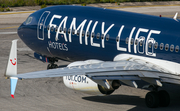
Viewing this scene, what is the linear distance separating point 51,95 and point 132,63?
6.21 metres

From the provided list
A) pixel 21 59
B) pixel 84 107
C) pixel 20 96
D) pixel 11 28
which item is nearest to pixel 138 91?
pixel 84 107

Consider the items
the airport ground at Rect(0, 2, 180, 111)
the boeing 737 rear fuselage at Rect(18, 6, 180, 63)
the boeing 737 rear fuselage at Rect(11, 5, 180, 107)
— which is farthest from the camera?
the boeing 737 rear fuselage at Rect(18, 6, 180, 63)

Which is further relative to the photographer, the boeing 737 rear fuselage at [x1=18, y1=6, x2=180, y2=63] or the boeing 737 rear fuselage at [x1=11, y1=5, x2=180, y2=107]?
the boeing 737 rear fuselage at [x1=18, y1=6, x2=180, y2=63]

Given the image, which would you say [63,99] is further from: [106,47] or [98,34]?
[98,34]

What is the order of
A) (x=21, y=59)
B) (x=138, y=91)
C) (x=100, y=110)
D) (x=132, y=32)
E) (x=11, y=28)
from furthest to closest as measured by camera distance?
(x=11, y=28) → (x=21, y=59) → (x=138, y=91) → (x=132, y=32) → (x=100, y=110)

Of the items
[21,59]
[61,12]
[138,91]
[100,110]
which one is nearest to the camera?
[100,110]

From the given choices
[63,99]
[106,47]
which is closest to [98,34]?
[106,47]

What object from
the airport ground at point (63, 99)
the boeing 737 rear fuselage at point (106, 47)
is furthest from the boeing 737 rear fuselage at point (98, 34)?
the airport ground at point (63, 99)

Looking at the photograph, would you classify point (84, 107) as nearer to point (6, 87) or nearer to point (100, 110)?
point (100, 110)

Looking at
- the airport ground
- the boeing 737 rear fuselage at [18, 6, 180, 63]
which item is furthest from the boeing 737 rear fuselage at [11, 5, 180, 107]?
the airport ground

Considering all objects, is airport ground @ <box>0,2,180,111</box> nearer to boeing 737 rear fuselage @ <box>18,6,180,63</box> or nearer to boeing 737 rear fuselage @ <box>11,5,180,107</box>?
boeing 737 rear fuselage @ <box>11,5,180,107</box>

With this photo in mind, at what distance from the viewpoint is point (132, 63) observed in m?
22.0

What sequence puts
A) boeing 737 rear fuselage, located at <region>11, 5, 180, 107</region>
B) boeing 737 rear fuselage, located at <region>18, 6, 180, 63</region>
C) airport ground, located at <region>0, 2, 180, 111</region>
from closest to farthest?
boeing 737 rear fuselage, located at <region>11, 5, 180, 107</region> → airport ground, located at <region>0, 2, 180, 111</region> → boeing 737 rear fuselage, located at <region>18, 6, 180, 63</region>

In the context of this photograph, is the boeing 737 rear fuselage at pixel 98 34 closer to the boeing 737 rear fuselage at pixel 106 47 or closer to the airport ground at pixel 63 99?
the boeing 737 rear fuselage at pixel 106 47
